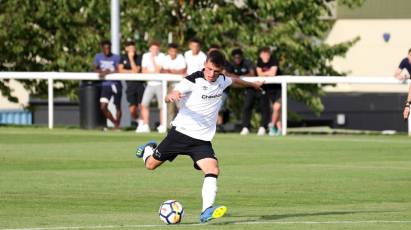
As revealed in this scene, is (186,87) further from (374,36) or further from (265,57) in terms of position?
(374,36)

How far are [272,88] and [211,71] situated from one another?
14.0 m

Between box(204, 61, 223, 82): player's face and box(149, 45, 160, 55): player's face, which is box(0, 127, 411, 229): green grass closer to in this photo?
box(204, 61, 223, 82): player's face

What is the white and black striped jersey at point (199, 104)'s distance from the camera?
14.5m

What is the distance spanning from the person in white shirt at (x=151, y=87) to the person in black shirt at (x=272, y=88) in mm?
2113

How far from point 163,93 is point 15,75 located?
3.73 m

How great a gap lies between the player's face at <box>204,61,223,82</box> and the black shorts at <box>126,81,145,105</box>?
583 inches

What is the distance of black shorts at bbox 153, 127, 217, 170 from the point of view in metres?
14.5

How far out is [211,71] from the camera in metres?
14.3

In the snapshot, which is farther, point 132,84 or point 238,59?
point 132,84

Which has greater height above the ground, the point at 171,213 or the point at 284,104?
the point at 284,104

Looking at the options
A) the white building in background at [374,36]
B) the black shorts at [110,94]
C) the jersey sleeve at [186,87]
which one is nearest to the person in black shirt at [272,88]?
the black shorts at [110,94]

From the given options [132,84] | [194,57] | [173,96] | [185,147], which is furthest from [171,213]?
[132,84]

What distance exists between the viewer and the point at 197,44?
89.9 ft

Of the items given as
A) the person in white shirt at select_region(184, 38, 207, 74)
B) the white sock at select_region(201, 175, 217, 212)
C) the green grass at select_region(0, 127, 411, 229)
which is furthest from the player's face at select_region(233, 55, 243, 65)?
the white sock at select_region(201, 175, 217, 212)
